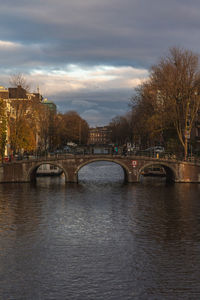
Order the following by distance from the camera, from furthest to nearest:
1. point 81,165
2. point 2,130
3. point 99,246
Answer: point 2,130, point 81,165, point 99,246

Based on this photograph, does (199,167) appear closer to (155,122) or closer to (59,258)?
(155,122)

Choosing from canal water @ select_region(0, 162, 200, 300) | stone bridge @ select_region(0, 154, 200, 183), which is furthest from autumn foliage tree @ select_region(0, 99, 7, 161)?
canal water @ select_region(0, 162, 200, 300)

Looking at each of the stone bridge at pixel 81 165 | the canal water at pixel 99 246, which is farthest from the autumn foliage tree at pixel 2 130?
the canal water at pixel 99 246

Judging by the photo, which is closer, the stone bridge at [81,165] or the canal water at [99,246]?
the canal water at [99,246]

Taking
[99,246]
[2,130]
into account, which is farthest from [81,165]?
[99,246]

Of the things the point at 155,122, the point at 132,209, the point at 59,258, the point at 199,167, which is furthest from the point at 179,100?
the point at 59,258

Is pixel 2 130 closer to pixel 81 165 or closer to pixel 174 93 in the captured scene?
pixel 81 165

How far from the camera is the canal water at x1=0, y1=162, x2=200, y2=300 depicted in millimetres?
24016

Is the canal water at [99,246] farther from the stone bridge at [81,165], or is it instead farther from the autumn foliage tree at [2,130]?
the autumn foliage tree at [2,130]

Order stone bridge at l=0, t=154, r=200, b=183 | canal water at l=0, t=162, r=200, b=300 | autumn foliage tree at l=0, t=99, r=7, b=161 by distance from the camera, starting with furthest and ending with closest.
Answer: autumn foliage tree at l=0, t=99, r=7, b=161 → stone bridge at l=0, t=154, r=200, b=183 → canal water at l=0, t=162, r=200, b=300

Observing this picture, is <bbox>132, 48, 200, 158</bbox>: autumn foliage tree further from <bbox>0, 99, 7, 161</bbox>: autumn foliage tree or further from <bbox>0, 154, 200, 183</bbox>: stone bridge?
<bbox>0, 99, 7, 161</bbox>: autumn foliage tree

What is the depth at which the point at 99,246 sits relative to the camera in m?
32.2

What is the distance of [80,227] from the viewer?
38.4 m

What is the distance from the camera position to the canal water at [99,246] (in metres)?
24.0
